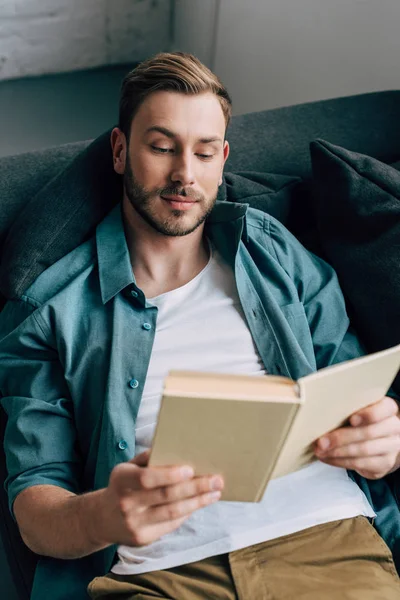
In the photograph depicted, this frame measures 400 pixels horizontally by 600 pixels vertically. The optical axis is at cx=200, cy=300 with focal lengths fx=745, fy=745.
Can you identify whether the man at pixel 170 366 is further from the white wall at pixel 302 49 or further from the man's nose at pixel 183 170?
the white wall at pixel 302 49

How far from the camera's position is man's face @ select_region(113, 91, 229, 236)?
143 cm

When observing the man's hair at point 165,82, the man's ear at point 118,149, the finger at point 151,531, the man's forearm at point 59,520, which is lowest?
the man's forearm at point 59,520

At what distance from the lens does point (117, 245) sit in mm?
1502

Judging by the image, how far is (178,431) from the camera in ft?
3.01

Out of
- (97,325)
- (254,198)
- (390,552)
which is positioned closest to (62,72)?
(254,198)

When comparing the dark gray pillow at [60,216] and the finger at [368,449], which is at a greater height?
the dark gray pillow at [60,216]

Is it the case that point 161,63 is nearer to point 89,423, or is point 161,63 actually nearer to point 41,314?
point 41,314

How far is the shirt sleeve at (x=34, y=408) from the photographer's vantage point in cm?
132

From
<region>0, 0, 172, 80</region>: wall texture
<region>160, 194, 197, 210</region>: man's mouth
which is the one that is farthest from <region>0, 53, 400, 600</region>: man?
<region>0, 0, 172, 80</region>: wall texture

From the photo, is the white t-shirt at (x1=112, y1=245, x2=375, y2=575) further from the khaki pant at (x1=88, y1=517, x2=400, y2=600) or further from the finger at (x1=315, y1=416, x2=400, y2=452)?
the finger at (x1=315, y1=416, x2=400, y2=452)

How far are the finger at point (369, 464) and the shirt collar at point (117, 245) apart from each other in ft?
1.68

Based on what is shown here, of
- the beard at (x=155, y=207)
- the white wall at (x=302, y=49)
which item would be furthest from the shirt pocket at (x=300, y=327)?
the white wall at (x=302, y=49)

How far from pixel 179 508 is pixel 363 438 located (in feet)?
1.01

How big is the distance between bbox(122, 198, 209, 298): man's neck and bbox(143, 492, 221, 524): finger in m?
0.58
